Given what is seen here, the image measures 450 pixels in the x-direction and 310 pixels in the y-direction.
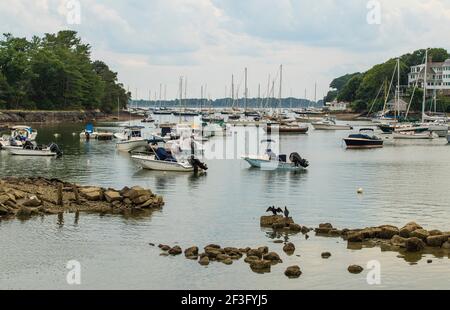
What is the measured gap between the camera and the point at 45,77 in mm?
153750

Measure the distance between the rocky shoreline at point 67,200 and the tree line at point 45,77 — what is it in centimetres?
10524

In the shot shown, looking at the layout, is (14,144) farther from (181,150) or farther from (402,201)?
(402,201)

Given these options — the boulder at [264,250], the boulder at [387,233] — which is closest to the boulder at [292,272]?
the boulder at [264,250]

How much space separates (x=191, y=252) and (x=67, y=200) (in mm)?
12147

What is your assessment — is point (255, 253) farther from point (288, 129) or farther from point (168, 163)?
point (288, 129)

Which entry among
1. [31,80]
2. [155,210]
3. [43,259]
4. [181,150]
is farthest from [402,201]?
[31,80]

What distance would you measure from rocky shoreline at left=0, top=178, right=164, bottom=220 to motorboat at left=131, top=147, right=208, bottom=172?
53.9ft

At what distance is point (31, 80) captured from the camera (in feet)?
495

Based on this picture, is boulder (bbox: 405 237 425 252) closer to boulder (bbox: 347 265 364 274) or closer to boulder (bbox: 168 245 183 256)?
boulder (bbox: 347 265 364 274)

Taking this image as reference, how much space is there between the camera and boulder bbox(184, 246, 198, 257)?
27.4 meters

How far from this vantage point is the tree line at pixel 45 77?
14388 cm

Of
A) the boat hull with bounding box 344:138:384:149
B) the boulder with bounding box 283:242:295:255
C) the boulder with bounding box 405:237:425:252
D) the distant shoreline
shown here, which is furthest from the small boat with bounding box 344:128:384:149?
the boulder with bounding box 283:242:295:255

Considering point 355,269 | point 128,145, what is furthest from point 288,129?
point 355,269

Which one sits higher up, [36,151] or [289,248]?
[36,151]
